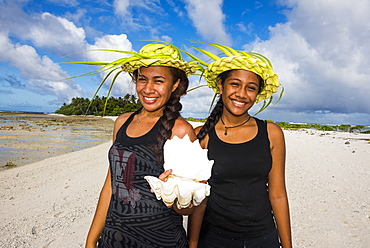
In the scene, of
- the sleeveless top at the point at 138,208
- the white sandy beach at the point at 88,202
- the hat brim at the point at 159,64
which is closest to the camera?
the sleeveless top at the point at 138,208

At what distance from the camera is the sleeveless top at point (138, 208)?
1499 millimetres

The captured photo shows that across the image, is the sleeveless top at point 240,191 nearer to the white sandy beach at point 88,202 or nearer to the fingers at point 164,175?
the fingers at point 164,175

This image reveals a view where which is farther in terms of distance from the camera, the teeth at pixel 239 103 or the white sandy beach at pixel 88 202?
the white sandy beach at pixel 88 202

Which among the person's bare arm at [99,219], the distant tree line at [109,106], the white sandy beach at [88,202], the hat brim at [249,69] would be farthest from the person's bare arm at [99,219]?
the distant tree line at [109,106]

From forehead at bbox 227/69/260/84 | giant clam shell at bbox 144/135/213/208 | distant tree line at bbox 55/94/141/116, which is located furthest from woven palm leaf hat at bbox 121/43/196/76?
distant tree line at bbox 55/94/141/116

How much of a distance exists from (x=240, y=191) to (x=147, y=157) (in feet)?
2.32

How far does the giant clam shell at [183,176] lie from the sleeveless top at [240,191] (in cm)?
43

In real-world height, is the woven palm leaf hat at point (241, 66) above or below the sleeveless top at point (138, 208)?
above

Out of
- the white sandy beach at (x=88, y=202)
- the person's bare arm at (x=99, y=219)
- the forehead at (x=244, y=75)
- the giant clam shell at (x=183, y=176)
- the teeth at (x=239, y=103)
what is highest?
the forehead at (x=244, y=75)

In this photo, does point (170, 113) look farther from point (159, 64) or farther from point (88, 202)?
point (88, 202)

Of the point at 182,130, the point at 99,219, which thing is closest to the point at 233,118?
the point at 182,130

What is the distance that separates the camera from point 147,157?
1.55 meters

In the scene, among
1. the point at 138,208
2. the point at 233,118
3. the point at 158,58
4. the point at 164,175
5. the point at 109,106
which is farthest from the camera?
the point at 109,106

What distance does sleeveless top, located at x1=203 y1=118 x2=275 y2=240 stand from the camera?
172 centimetres
